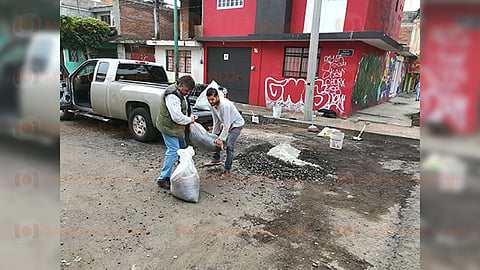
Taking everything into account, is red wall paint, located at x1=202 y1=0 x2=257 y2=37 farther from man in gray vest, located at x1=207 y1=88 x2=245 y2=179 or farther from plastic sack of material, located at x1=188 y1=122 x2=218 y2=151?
plastic sack of material, located at x1=188 y1=122 x2=218 y2=151

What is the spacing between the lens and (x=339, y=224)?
3.62 m

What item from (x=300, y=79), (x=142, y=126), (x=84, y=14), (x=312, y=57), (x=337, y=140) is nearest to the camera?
Result: (x=142, y=126)

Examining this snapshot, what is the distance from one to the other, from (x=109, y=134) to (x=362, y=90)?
32.9ft

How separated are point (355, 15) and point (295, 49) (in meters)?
2.47

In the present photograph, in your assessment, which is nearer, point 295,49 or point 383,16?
point 295,49

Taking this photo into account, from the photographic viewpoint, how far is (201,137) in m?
4.61

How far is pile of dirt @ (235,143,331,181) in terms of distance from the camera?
16.5 feet

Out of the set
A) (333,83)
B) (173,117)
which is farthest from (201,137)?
(333,83)

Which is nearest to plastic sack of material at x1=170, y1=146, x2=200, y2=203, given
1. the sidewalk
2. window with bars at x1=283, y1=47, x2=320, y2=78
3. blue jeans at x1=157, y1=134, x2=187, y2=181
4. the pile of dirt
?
blue jeans at x1=157, y1=134, x2=187, y2=181

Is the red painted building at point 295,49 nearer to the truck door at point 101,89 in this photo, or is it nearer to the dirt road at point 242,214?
the dirt road at point 242,214

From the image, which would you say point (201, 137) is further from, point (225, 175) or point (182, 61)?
point (182, 61)
